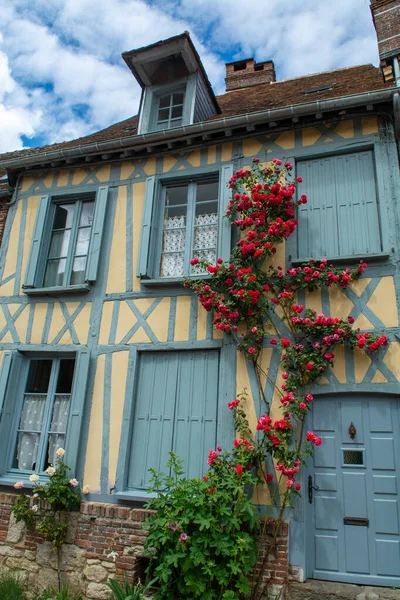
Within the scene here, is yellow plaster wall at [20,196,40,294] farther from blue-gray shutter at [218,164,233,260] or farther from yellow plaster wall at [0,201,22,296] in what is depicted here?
blue-gray shutter at [218,164,233,260]

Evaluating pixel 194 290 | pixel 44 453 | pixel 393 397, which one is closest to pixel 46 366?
pixel 44 453

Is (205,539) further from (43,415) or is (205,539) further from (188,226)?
(188,226)

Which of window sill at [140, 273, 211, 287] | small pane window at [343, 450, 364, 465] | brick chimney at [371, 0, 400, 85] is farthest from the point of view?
brick chimney at [371, 0, 400, 85]

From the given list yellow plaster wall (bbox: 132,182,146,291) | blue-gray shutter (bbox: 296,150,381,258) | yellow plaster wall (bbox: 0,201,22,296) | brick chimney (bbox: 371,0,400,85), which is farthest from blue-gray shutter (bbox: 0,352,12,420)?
brick chimney (bbox: 371,0,400,85)

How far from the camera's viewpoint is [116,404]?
16.5ft

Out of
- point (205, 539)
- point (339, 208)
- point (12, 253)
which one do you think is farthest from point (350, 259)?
point (12, 253)

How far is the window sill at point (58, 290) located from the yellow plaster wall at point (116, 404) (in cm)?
97

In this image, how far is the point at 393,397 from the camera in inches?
168

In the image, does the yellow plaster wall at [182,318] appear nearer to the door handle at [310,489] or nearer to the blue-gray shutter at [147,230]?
the blue-gray shutter at [147,230]

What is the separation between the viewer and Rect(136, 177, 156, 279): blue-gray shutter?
17.6ft

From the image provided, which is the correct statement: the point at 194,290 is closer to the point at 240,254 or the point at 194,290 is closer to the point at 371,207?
the point at 240,254

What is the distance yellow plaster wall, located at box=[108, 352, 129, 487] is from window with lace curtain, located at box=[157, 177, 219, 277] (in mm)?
1172

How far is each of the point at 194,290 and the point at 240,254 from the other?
0.65 metres

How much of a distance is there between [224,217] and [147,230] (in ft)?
3.25
